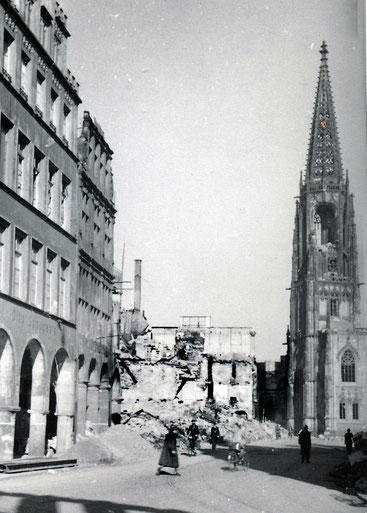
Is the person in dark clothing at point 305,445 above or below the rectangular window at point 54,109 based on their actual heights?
below

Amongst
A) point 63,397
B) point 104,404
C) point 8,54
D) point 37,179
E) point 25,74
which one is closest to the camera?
point 8,54

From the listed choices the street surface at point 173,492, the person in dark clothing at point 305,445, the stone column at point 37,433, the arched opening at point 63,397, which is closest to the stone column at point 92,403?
the arched opening at point 63,397

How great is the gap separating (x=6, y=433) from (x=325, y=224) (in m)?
101

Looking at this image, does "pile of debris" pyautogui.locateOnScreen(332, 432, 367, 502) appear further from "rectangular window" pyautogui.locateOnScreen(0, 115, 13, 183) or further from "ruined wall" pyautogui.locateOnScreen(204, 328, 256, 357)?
"ruined wall" pyautogui.locateOnScreen(204, 328, 256, 357)

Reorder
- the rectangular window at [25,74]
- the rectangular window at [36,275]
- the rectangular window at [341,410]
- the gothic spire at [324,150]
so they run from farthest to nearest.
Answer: the gothic spire at [324,150], the rectangular window at [341,410], the rectangular window at [36,275], the rectangular window at [25,74]

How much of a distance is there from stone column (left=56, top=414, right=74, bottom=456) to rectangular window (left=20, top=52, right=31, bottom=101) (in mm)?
12343

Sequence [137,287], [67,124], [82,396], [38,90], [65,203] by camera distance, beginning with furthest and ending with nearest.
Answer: [137,287] → [82,396] → [67,124] → [65,203] → [38,90]

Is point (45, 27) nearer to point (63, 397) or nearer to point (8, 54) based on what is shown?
point (8, 54)

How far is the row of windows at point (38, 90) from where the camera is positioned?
26.6 meters

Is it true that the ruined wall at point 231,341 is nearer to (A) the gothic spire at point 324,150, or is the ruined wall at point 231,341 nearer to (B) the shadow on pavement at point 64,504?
(A) the gothic spire at point 324,150

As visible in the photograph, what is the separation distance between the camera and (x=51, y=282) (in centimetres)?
3092

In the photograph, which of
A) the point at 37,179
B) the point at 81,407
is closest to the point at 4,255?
the point at 37,179

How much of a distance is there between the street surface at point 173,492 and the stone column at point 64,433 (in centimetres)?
523

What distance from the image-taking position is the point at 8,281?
25516mm
